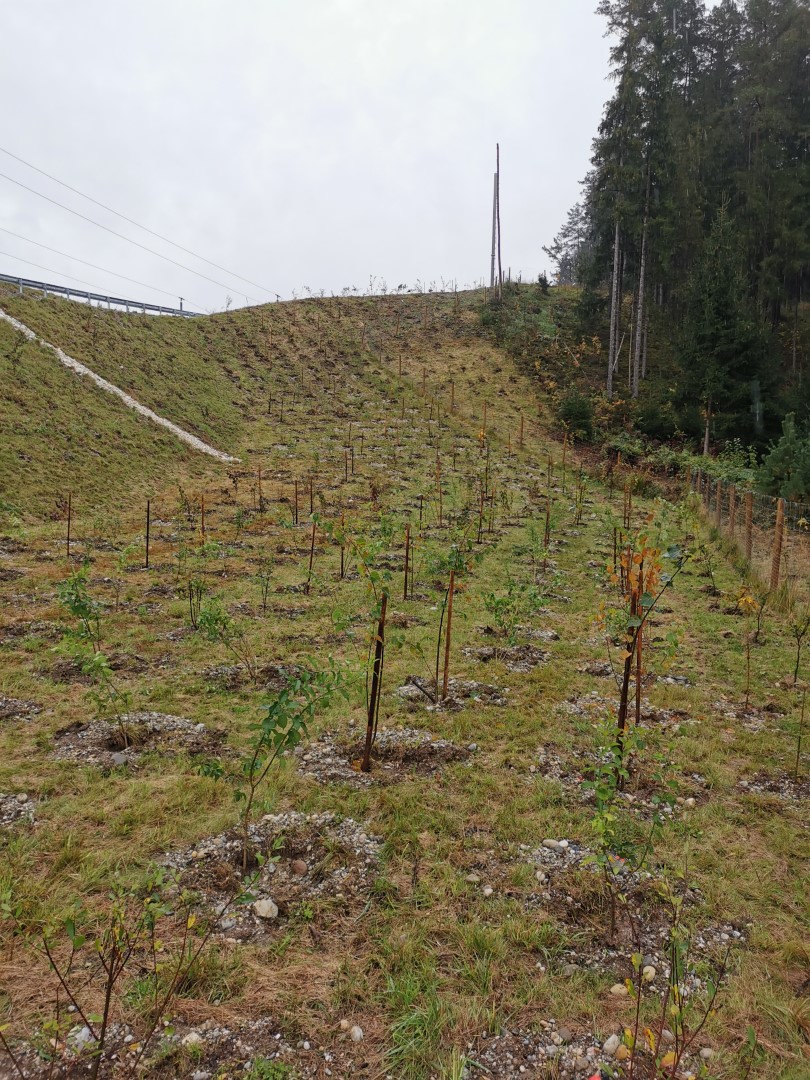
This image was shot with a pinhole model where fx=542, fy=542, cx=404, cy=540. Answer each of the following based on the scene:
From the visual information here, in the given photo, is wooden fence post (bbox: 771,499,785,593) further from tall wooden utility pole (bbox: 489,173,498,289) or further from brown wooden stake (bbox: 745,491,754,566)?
tall wooden utility pole (bbox: 489,173,498,289)

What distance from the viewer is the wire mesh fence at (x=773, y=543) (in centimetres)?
831

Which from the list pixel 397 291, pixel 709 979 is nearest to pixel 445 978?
pixel 709 979

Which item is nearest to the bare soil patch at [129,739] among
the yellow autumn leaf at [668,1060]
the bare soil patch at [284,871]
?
the bare soil patch at [284,871]

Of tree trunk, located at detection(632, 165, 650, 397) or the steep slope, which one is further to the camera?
tree trunk, located at detection(632, 165, 650, 397)

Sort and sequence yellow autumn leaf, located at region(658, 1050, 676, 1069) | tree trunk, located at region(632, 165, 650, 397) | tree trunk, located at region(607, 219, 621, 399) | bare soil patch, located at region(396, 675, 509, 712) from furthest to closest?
tree trunk, located at region(607, 219, 621, 399)
tree trunk, located at region(632, 165, 650, 397)
bare soil patch, located at region(396, 675, 509, 712)
yellow autumn leaf, located at region(658, 1050, 676, 1069)

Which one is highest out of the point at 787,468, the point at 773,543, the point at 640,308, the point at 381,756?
the point at 640,308

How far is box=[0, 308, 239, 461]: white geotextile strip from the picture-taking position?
1867 centimetres

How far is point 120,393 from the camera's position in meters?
19.1

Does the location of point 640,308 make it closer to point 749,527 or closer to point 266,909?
point 749,527

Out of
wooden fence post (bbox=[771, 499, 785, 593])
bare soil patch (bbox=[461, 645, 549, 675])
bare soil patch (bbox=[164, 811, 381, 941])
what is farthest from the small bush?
bare soil patch (bbox=[164, 811, 381, 941])

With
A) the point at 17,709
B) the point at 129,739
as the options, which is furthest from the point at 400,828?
the point at 17,709

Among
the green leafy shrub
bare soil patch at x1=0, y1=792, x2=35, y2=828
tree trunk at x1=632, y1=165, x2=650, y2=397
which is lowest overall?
bare soil patch at x1=0, y1=792, x2=35, y2=828

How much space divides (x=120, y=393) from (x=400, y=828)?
19734mm

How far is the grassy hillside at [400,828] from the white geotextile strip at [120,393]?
30.6 ft
